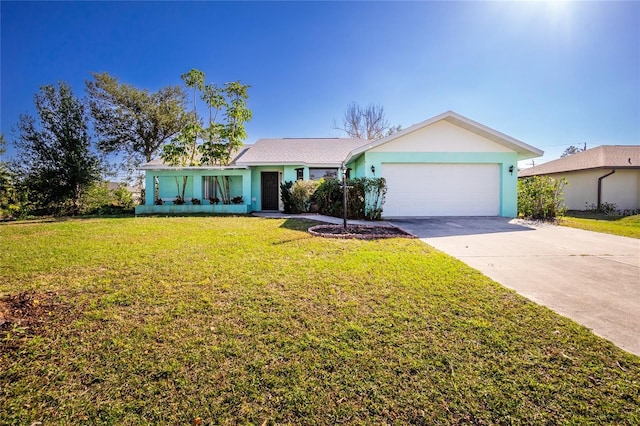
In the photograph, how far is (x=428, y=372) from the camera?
195 centimetres

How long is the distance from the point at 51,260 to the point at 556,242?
10760mm

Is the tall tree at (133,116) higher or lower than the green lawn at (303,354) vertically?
higher

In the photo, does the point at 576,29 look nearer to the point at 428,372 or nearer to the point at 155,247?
the point at 428,372

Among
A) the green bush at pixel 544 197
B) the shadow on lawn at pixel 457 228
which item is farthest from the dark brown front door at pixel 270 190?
the green bush at pixel 544 197

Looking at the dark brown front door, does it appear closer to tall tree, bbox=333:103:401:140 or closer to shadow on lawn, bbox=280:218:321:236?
shadow on lawn, bbox=280:218:321:236

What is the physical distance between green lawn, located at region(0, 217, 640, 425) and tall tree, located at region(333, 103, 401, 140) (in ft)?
82.6

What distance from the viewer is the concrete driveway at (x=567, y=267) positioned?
2697mm

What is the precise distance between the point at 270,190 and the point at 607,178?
20068 millimetres

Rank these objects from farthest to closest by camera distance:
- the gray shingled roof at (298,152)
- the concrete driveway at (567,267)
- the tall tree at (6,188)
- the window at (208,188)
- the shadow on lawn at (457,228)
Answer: the window at (208,188), the gray shingled roof at (298,152), the tall tree at (6,188), the shadow on lawn at (457,228), the concrete driveway at (567,267)

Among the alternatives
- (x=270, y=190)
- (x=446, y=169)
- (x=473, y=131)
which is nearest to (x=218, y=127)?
(x=270, y=190)

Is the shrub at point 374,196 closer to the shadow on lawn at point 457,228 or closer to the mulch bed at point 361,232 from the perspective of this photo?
the shadow on lawn at point 457,228

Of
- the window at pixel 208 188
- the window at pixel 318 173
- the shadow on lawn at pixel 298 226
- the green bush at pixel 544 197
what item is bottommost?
the shadow on lawn at pixel 298 226

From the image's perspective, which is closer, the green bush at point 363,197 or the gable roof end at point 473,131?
the green bush at point 363,197

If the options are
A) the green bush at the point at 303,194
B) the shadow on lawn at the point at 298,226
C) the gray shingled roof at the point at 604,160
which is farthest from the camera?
the gray shingled roof at the point at 604,160
